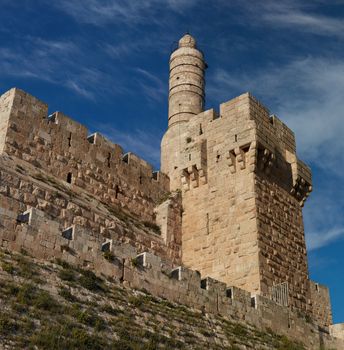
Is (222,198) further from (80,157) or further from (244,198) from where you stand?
(80,157)

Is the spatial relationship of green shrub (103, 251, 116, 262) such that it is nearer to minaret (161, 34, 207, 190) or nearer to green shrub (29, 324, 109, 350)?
green shrub (29, 324, 109, 350)

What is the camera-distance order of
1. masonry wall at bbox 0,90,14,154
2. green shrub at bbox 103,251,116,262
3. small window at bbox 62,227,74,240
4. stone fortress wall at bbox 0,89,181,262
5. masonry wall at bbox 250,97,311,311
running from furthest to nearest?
masonry wall at bbox 250,97,311,311, masonry wall at bbox 0,90,14,154, stone fortress wall at bbox 0,89,181,262, green shrub at bbox 103,251,116,262, small window at bbox 62,227,74,240

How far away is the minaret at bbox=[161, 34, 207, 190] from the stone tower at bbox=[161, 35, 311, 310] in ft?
0.18

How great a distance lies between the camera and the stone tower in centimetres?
1639

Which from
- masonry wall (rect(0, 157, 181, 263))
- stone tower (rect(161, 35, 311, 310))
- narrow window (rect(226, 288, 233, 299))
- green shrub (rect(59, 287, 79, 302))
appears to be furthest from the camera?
stone tower (rect(161, 35, 311, 310))

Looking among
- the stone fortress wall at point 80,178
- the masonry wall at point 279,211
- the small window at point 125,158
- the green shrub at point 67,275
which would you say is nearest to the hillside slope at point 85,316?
the green shrub at point 67,275

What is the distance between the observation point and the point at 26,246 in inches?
394

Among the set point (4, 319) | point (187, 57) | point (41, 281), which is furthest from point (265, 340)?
point (187, 57)

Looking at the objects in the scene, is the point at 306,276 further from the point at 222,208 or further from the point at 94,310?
the point at 94,310

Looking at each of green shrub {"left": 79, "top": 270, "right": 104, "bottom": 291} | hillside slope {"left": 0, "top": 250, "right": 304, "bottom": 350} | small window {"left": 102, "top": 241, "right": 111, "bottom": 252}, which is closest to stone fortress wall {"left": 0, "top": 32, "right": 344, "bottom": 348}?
small window {"left": 102, "top": 241, "right": 111, "bottom": 252}

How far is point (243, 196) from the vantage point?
1714cm

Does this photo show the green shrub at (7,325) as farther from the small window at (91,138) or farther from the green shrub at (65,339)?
the small window at (91,138)

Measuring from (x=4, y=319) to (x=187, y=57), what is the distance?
1519 centimetres

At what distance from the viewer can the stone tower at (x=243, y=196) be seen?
1639cm
